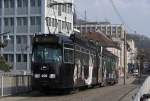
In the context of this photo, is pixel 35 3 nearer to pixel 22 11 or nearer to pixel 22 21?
pixel 22 11

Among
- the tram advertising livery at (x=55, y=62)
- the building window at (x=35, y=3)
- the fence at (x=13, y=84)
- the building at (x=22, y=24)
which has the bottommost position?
the fence at (x=13, y=84)

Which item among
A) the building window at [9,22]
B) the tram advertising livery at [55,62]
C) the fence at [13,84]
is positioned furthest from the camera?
the building window at [9,22]

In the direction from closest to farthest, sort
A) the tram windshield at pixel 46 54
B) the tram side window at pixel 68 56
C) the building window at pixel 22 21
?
the tram windshield at pixel 46 54 < the tram side window at pixel 68 56 < the building window at pixel 22 21

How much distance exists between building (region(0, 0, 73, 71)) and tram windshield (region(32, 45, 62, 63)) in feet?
206

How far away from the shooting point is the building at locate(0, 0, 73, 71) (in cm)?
9362

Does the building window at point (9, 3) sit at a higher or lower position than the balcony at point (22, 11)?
higher

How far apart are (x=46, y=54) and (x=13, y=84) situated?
14.5ft

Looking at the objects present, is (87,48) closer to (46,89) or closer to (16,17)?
(46,89)

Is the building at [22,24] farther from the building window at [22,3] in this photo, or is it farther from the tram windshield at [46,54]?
the tram windshield at [46,54]

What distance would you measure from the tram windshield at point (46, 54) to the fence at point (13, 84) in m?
2.76

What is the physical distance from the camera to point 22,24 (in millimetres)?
95688

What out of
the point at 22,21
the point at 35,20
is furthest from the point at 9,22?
the point at 35,20

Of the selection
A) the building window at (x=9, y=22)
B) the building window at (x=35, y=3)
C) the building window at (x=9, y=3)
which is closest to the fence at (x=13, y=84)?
the building window at (x=35, y=3)

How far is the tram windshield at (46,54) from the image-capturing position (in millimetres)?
29578
